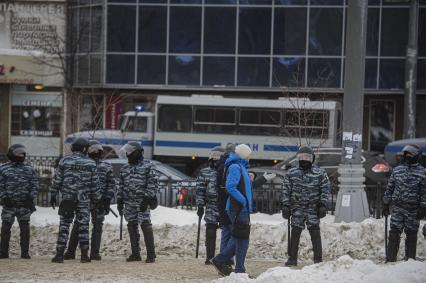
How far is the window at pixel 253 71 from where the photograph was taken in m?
33.3

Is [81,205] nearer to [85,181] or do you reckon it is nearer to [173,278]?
[85,181]

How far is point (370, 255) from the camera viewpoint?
502 inches

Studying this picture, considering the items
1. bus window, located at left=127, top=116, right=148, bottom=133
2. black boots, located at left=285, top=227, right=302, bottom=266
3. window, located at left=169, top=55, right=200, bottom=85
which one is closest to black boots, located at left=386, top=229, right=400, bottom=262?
black boots, located at left=285, top=227, right=302, bottom=266

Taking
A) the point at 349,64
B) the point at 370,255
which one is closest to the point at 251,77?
the point at 349,64

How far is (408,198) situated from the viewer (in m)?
11.3

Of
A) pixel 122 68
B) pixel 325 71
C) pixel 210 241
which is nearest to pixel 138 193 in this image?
pixel 210 241

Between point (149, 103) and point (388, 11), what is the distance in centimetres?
1092

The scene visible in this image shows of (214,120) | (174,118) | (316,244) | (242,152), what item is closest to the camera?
(242,152)

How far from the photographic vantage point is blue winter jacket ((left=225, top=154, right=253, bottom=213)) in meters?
10.0

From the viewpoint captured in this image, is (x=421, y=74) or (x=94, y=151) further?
(x=421, y=74)

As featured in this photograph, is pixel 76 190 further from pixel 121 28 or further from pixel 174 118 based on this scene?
pixel 121 28

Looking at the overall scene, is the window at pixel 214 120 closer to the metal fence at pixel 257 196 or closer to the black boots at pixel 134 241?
the metal fence at pixel 257 196

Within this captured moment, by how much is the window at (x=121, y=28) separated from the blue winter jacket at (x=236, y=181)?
24.5 m

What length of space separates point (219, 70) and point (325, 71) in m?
4.44
